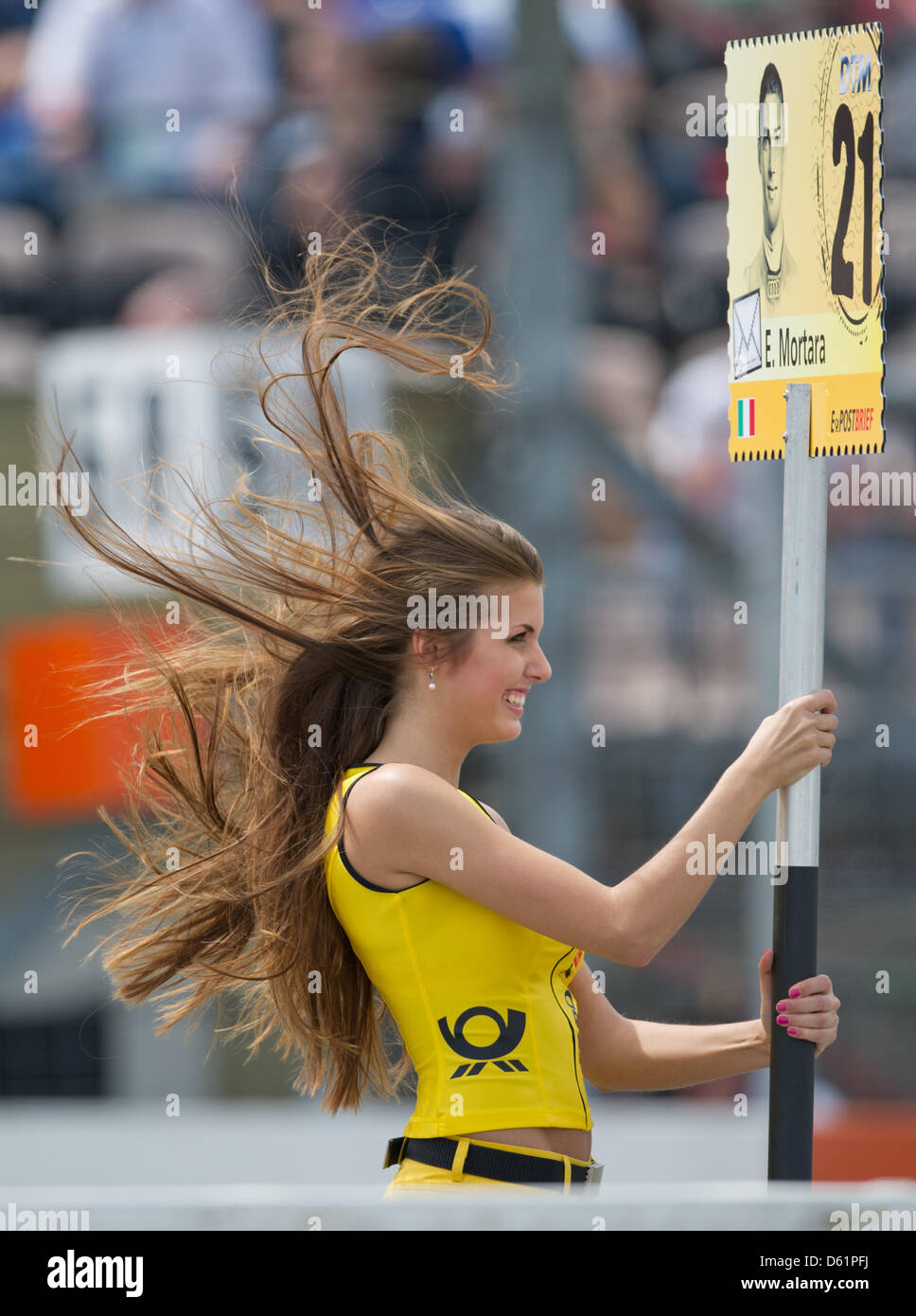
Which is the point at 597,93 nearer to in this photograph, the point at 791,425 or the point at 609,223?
the point at 609,223

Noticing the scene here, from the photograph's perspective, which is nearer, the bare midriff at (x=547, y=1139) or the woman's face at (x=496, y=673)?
the bare midriff at (x=547, y=1139)

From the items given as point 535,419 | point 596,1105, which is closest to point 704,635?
point 535,419

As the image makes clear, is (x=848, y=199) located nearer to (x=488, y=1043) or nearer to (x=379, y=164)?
(x=488, y=1043)

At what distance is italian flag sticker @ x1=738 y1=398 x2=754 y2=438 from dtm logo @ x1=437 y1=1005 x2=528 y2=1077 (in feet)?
2.95

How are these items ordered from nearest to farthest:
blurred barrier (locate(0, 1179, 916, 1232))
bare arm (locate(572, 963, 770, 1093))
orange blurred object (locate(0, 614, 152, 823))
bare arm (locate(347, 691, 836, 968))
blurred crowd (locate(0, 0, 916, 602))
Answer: blurred barrier (locate(0, 1179, 916, 1232)) → bare arm (locate(347, 691, 836, 968)) → bare arm (locate(572, 963, 770, 1093)) → orange blurred object (locate(0, 614, 152, 823)) → blurred crowd (locate(0, 0, 916, 602))

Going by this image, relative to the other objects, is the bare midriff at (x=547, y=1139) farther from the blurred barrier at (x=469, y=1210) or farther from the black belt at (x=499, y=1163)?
the blurred barrier at (x=469, y=1210)

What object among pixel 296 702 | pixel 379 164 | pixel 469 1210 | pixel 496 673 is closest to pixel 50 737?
pixel 379 164

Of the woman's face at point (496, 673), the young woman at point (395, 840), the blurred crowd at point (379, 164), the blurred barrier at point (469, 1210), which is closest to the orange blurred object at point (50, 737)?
the blurred crowd at point (379, 164)

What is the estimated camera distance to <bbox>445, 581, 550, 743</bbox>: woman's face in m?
2.39

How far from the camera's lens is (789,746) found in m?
2.22

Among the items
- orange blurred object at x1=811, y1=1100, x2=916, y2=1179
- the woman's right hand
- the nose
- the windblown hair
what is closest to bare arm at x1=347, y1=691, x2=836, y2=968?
the woman's right hand

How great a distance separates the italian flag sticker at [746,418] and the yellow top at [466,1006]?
2.58 ft

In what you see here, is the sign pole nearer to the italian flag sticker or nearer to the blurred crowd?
the italian flag sticker

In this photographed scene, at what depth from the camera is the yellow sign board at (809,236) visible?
232 cm
